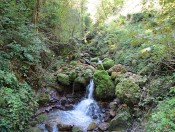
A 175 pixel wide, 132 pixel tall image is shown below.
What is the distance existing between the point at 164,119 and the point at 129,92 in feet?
6.71

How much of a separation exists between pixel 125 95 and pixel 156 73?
1304mm

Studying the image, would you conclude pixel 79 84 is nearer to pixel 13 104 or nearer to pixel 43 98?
pixel 43 98

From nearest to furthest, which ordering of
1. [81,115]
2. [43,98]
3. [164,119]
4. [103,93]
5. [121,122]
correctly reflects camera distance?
[164,119] → [121,122] → [81,115] → [43,98] → [103,93]

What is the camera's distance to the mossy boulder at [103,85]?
25.2 feet

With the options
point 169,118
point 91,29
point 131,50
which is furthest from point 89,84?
point 91,29

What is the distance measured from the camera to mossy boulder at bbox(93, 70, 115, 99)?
7.69 metres

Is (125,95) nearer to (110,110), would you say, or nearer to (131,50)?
(110,110)

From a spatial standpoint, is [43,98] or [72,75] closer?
[43,98]

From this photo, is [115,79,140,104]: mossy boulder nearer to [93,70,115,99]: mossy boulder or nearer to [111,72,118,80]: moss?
[93,70,115,99]: mossy boulder

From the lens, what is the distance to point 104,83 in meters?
7.91

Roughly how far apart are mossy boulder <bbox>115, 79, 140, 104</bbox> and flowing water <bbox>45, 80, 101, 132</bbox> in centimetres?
137

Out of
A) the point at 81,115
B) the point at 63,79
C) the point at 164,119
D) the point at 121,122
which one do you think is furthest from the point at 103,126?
the point at 63,79

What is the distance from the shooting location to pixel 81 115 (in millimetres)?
7344

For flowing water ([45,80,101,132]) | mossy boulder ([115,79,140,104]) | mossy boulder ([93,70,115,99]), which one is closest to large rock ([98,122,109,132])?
flowing water ([45,80,101,132])
